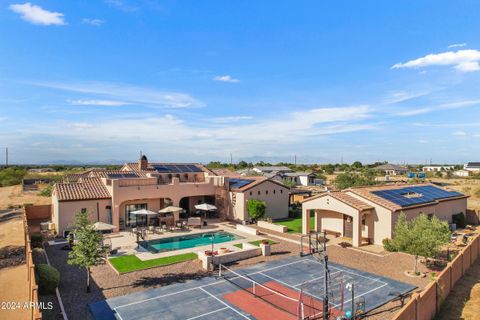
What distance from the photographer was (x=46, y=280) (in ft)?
56.6

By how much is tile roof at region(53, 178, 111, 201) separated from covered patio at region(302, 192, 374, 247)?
2081 centimetres

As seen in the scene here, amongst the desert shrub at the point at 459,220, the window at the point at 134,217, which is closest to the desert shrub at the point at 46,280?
the window at the point at 134,217

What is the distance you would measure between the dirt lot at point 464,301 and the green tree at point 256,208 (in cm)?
2026

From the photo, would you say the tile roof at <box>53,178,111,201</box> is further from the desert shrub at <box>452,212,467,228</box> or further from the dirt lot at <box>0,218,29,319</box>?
the desert shrub at <box>452,212,467,228</box>

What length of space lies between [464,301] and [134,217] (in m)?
29.8

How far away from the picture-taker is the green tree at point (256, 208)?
122 ft

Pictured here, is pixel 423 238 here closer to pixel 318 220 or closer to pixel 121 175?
pixel 318 220

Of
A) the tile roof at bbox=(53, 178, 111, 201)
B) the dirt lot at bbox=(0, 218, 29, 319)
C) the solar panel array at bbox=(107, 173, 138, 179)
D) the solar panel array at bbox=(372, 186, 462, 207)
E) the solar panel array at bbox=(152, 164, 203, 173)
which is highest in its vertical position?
the solar panel array at bbox=(152, 164, 203, 173)

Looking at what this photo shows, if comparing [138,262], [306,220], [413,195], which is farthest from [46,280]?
[413,195]

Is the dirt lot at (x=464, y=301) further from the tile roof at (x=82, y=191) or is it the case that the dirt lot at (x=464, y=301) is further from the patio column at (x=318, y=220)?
the tile roof at (x=82, y=191)

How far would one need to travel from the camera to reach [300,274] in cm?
2131

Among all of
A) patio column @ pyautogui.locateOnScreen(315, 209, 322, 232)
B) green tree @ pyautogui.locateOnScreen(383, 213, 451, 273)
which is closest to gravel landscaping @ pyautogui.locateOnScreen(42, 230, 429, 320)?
green tree @ pyautogui.locateOnScreen(383, 213, 451, 273)

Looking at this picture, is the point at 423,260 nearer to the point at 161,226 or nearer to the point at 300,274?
the point at 300,274

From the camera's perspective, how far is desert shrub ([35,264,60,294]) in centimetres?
1719
